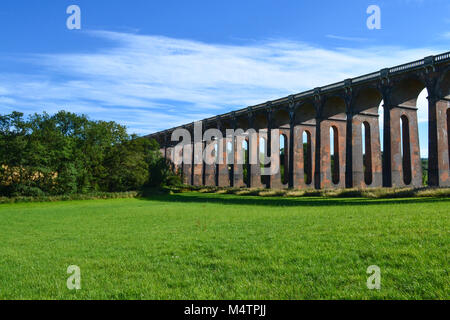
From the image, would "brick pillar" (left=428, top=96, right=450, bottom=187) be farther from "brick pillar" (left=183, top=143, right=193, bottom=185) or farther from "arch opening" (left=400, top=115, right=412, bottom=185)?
"brick pillar" (left=183, top=143, right=193, bottom=185)

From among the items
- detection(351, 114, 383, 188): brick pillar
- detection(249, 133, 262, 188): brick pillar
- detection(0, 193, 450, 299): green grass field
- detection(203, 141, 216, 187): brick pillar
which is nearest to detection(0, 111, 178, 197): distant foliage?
detection(203, 141, 216, 187): brick pillar

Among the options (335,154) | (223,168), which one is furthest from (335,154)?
(223,168)

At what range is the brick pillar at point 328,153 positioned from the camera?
42.5m

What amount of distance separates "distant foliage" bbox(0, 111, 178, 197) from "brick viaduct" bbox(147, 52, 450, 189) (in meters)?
17.8

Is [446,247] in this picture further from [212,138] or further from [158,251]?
[212,138]

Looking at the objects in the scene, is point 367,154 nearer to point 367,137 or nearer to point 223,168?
point 367,137

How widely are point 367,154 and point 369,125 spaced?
342 centimetres

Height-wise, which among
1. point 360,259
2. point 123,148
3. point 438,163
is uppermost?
point 123,148

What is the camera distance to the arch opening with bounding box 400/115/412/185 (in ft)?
117

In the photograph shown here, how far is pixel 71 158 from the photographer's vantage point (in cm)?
4881

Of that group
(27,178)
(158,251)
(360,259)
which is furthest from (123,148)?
(360,259)

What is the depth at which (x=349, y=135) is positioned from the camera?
3872 centimetres

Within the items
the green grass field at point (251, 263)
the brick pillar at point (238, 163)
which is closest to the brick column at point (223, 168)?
the brick pillar at point (238, 163)
